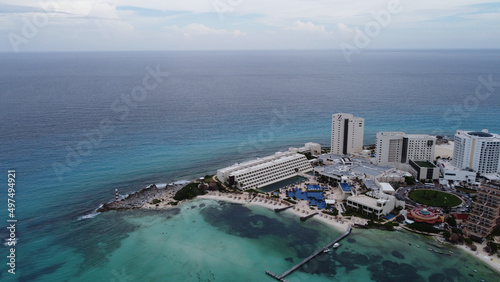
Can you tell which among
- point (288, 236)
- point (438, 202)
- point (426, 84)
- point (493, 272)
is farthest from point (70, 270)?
point (426, 84)

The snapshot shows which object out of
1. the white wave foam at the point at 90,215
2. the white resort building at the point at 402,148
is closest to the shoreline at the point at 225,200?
the white wave foam at the point at 90,215

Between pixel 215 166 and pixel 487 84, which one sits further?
pixel 487 84

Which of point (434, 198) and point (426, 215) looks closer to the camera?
point (426, 215)

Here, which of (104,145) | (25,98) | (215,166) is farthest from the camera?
(25,98)

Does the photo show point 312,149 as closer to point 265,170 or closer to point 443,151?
point 265,170

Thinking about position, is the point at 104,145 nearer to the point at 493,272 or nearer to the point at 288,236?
the point at 288,236

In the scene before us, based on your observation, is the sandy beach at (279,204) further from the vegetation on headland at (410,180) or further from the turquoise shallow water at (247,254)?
the vegetation on headland at (410,180)

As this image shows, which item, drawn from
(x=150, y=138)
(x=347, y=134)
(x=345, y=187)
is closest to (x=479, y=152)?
(x=347, y=134)
